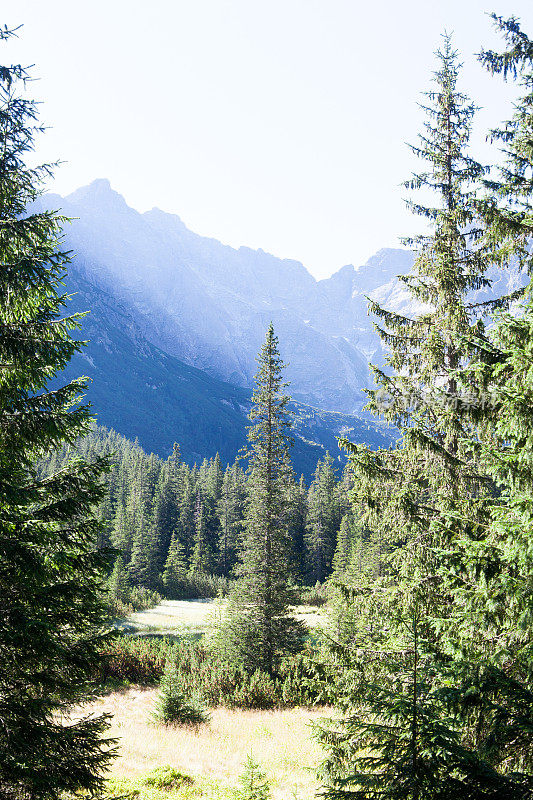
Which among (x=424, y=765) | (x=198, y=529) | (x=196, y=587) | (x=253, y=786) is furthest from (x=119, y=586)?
(x=424, y=765)

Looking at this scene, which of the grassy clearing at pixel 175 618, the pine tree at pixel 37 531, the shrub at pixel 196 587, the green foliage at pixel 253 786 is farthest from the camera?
the shrub at pixel 196 587

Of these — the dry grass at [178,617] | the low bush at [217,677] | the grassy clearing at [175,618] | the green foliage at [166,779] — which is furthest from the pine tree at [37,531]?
the dry grass at [178,617]

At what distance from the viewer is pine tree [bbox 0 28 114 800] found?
591cm

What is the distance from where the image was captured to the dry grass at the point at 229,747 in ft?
34.8

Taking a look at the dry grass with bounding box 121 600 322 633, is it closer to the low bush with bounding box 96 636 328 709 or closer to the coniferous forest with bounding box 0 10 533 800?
the low bush with bounding box 96 636 328 709

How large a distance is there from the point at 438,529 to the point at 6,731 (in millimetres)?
6569

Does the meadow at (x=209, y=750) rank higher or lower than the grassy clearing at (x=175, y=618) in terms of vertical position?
higher

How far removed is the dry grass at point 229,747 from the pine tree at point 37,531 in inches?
180

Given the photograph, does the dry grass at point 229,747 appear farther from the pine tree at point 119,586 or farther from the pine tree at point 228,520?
the pine tree at point 228,520

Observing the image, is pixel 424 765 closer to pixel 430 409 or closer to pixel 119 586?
pixel 430 409

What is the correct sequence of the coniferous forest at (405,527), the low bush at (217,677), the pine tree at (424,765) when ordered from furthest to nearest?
the low bush at (217,677), the coniferous forest at (405,527), the pine tree at (424,765)

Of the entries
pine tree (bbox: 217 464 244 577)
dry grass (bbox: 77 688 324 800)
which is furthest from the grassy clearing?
dry grass (bbox: 77 688 324 800)

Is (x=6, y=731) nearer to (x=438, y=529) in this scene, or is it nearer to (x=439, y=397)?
(x=438, y=529)

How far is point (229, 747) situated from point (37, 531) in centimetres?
1093
